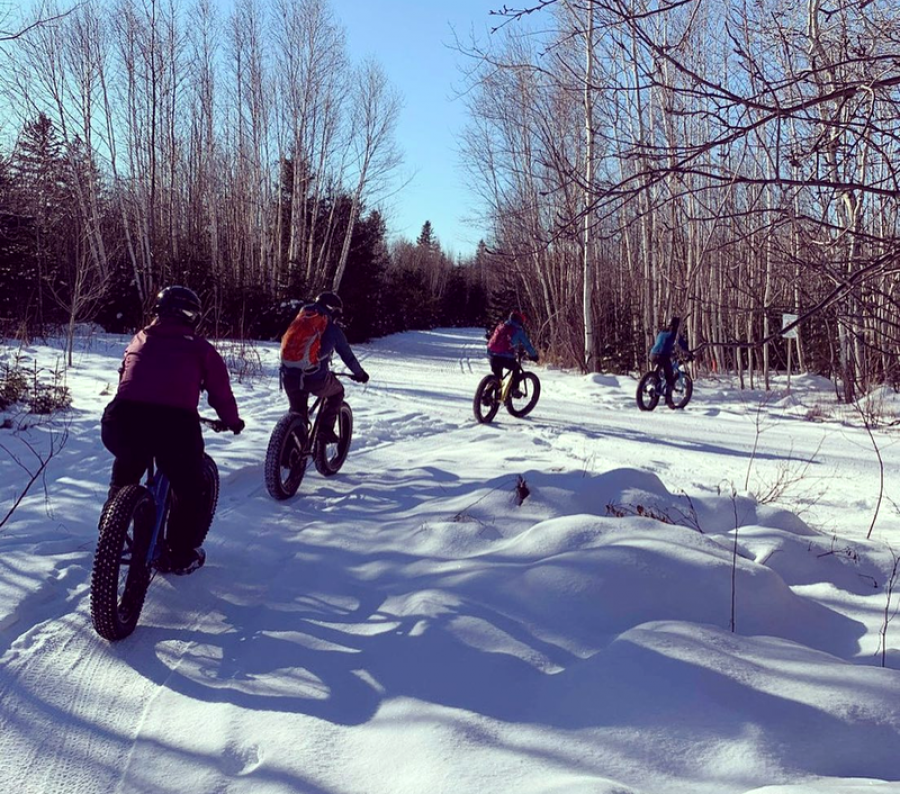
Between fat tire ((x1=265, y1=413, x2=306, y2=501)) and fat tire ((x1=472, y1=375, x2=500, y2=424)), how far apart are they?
15.4 ft

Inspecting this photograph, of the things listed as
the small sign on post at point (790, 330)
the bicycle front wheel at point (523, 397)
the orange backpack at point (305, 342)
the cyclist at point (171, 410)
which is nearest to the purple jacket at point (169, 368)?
the cyclist at point (171, 410)

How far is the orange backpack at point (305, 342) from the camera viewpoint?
6297mm

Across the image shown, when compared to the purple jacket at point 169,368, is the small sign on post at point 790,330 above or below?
above

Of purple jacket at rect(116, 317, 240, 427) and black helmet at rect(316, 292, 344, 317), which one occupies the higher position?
black helmet at rect(316, 292, 344, 317)

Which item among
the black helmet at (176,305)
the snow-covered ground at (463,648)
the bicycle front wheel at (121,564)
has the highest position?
the black helmet at (176,305)

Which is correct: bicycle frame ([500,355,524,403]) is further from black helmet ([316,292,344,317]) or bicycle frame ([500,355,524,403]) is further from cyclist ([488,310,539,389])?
black helmet ([316,292,344,317])

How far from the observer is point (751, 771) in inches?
88.7

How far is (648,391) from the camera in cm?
1355

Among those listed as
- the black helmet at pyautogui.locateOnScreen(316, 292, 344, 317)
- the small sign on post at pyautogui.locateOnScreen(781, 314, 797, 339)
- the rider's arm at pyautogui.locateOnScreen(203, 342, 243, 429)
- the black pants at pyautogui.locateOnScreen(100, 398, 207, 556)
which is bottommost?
the black pants at pyautogui.locateOnScreen(100, 398, 207, 556)

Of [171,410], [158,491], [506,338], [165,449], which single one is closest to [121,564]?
[158,491]

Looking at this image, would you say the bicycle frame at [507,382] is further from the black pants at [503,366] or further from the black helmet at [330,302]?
the black helmet at [330,302]

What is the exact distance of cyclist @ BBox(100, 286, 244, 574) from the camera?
3.73 meters

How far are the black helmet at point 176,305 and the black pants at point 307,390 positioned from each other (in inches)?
93.5

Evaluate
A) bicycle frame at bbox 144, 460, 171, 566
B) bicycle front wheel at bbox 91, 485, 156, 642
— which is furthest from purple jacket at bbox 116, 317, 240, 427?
bicycle front wheel at bbox 91, 485, 156, 642
